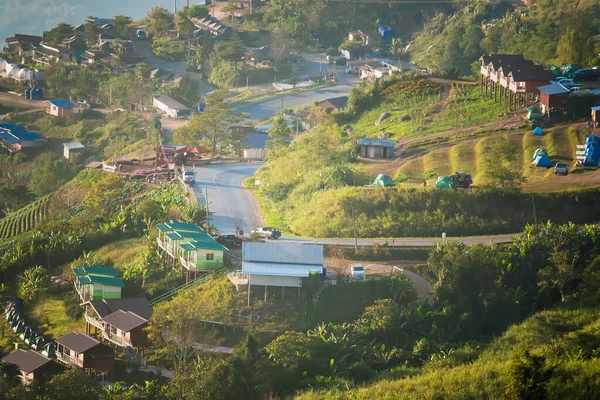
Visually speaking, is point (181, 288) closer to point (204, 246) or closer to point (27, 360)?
point (204, 246)

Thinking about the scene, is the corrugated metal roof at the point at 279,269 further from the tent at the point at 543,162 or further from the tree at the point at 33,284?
the tent at the point at 543,162

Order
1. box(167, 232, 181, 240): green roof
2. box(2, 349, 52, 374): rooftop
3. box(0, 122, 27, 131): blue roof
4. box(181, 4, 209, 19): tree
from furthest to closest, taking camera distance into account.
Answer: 1. box(181, 4, 209, 19): tree
2. box(0, 122, 27, 131): blue roof
3. box(167, 232, 181, 240): green roof
4. box(2, 349, 52, 374): rooftop

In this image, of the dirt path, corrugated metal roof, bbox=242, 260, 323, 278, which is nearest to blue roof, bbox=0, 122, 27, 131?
corrugated metal roof, bbox=242, 260, 323, 278

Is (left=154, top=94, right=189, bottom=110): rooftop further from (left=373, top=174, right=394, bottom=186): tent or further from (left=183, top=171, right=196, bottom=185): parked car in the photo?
(left=373, top=174, right=394, bottom=186): tent

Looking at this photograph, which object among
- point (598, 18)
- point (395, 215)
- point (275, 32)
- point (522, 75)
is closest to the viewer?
point (395, 215)

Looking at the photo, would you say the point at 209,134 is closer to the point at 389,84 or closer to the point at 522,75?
the point at 389,84

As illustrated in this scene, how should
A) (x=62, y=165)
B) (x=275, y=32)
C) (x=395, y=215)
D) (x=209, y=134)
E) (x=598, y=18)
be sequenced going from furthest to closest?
(x=275, y=32)
(x=598, y=18)
(x=62, y=165)
(x=209, y=134)
(x=395, y=215)

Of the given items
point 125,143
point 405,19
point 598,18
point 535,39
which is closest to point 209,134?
point 125,143
